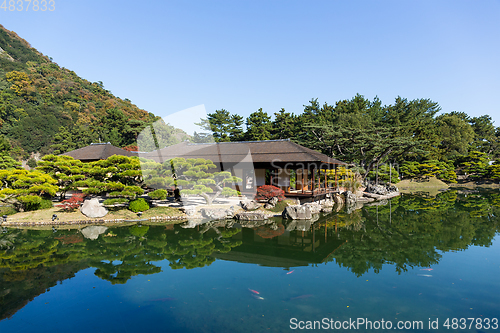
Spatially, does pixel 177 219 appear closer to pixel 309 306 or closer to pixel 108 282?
pixel 108 282

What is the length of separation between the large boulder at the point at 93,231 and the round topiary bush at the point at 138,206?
221 cm

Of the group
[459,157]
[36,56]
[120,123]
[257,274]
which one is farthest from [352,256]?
[36,56]

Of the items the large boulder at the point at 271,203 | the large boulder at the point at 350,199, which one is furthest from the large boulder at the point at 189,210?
the large boulder at the point at 350,199

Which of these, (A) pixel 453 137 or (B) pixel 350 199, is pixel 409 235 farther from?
(A) pixel 453 137

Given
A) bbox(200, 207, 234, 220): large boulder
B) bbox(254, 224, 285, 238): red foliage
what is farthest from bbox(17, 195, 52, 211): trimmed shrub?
bbox(254, 224, 285, 238): red foliage

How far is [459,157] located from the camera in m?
39.4

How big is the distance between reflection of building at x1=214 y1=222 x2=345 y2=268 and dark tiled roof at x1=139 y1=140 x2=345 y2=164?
652 centimetres

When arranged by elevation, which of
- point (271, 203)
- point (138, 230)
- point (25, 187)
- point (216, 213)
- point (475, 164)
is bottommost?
point (138, 230)

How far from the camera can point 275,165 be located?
1925 centimetres

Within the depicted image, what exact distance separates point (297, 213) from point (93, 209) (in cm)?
1139

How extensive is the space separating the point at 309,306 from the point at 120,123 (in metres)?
47.1

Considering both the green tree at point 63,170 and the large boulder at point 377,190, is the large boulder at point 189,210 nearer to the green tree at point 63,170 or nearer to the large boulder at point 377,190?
the green tree at point 63,170

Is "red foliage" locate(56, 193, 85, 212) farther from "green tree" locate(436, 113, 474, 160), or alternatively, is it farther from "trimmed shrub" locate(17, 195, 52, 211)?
"green tree" locate(436, 113, 474, 160)

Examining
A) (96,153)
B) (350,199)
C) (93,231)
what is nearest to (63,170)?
(93,231)
